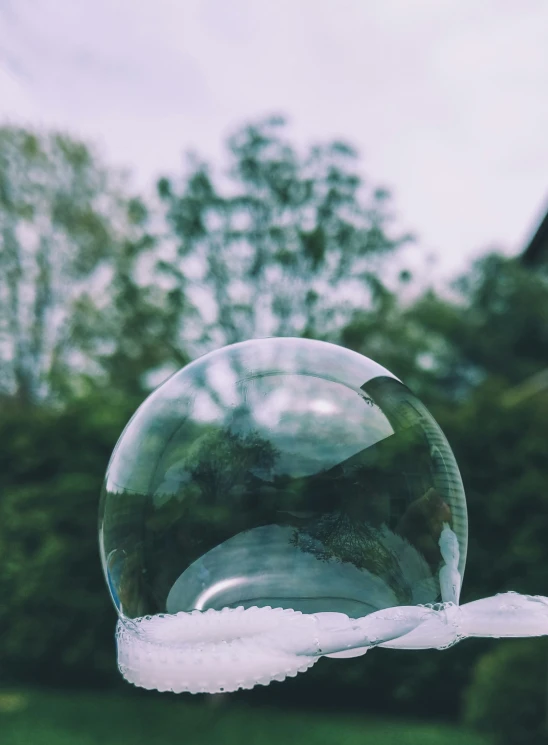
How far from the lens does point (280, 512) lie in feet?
5.02

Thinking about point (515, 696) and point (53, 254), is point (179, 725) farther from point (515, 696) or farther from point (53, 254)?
point (53, 254)

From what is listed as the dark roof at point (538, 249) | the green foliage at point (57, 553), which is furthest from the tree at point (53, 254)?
the dark roof at point (538, 249)

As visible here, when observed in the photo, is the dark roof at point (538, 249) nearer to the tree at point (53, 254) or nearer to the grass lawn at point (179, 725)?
the grass lawn at point (179, 725)

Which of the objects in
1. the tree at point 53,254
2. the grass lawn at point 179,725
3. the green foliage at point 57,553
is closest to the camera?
the grass lawn at point 179,725

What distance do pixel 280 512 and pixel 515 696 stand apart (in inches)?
206

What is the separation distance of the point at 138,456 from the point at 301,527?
0.42 m

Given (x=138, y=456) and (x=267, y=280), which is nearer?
(x=138, y=456)

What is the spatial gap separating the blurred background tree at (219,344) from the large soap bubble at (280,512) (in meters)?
→ 5.10

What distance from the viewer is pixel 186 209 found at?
46.2ft

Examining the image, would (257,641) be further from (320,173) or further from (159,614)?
(320,173)

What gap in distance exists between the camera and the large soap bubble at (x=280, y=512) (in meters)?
1.49


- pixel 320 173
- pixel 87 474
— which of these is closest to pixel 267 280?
pixel 320 173

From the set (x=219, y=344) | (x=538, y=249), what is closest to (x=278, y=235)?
(x=219, y=344)

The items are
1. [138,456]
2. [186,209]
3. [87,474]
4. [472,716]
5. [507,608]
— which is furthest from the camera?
[186,209]
